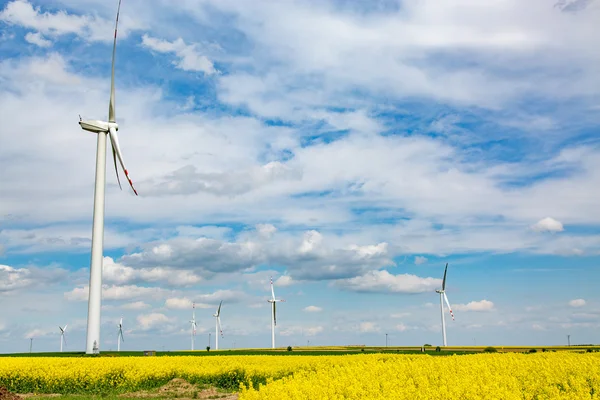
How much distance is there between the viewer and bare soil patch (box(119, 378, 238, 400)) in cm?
3416

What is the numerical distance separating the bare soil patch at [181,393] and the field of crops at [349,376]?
2.70 feet

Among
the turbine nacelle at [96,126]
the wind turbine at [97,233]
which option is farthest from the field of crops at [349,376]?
the turbine nacelle at [96,126]

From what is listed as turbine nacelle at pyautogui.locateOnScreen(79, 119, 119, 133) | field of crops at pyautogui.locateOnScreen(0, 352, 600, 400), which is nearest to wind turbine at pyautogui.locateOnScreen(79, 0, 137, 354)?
turbine nacelle at pyautogui.locateOnScreen(79, 119, 119, 133)

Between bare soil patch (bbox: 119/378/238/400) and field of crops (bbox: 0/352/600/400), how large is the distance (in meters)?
0.82

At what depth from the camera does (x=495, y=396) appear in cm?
1498

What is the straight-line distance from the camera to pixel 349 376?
19.2 metres

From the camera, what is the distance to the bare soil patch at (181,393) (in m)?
34.2

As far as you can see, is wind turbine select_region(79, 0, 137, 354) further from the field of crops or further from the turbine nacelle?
the field of crops

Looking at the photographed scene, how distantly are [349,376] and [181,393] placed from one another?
20.0 m

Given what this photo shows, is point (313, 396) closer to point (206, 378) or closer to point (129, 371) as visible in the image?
point (206, 378)

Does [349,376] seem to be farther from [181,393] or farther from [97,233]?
[97,233]

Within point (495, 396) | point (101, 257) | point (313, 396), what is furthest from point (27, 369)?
point (495, 396)

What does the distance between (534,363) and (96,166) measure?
180 feet

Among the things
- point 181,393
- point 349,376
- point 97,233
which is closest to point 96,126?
point 97,233
